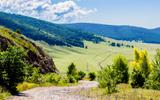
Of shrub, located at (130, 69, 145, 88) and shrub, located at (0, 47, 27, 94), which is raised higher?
shrub, located at (0, 47, 27, 94)

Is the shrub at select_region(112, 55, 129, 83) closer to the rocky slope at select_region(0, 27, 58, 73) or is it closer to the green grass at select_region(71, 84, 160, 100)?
the rocky slope at select_region(0, 27, 58, 73)

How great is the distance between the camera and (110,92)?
217ft

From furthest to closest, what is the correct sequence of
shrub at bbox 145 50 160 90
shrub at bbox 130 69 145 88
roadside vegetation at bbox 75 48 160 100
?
1. shrub at bbox 130 69 145 88
2. shrub at bbox 145 50 160 90
3. roadside vegetation at bbox 75 48 160 100

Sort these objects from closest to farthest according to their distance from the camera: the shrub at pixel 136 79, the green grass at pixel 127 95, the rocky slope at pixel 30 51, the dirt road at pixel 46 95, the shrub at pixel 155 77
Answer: the green grass at pixel 127 95 < the dirt road at pixel 46 95 < the shrub at pixel 155 77 < the shrub at pixel 136 79 < the rocky slope at pixel 30 51

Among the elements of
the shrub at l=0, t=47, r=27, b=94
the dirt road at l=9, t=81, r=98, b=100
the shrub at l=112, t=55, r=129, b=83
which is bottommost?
the shrub at l=112, t=55, r=129, b=83

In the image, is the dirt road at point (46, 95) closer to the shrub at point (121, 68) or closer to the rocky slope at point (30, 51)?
the shrub at point (121, 68)

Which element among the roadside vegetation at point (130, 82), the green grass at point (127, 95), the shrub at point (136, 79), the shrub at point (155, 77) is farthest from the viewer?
the shrub at point (136, 79)

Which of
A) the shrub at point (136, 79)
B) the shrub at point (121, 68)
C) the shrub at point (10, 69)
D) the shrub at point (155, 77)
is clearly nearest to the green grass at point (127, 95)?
the shrub at point (10, 69)

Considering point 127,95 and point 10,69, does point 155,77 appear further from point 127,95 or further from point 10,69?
point 10,69

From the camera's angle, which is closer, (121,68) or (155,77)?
(155,77)

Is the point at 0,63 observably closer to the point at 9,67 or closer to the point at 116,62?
the point at 9,67

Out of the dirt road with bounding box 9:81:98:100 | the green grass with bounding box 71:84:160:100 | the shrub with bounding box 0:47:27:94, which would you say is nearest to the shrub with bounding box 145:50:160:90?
the green grass with bounding box 71:84:160:100

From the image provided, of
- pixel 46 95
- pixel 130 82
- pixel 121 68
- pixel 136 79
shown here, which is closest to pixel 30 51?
pixel 121 68

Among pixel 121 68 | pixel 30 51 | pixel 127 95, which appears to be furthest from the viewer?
pixel 30 51
